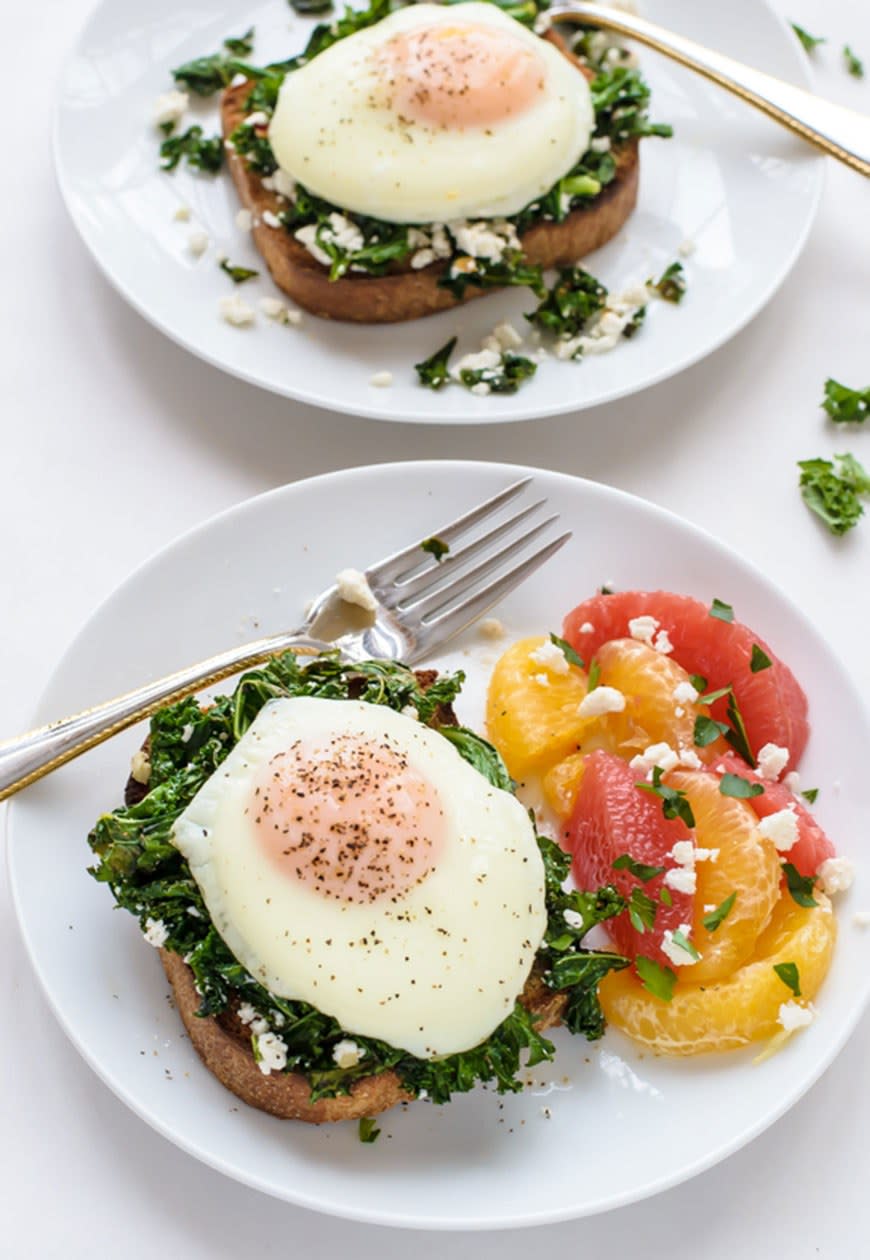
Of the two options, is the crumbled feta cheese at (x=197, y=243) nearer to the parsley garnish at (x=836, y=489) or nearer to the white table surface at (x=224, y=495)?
the white table surface at (x=224, y=495)

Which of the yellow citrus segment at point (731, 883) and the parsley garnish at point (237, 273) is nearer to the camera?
the yellow citrus segment at point (731, 883)

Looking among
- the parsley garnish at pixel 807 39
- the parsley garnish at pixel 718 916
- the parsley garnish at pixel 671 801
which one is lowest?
the parsley garnish at pixel 718 916

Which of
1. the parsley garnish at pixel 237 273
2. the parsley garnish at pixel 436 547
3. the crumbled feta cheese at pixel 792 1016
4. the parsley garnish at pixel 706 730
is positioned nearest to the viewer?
the crumbled feta cheese at pixel 792 1016

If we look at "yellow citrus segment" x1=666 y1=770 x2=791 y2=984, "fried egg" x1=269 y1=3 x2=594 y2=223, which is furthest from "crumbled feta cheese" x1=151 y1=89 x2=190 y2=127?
"yellow citrus segment" x1=666 y1=770 x2=791 y2=984

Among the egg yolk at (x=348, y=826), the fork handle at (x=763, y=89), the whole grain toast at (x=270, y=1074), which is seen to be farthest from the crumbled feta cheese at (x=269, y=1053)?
the fork handle at (x=763, y=89)

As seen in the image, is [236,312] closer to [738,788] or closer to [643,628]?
[643,628]

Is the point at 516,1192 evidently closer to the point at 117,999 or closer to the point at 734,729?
the point at 117,999
